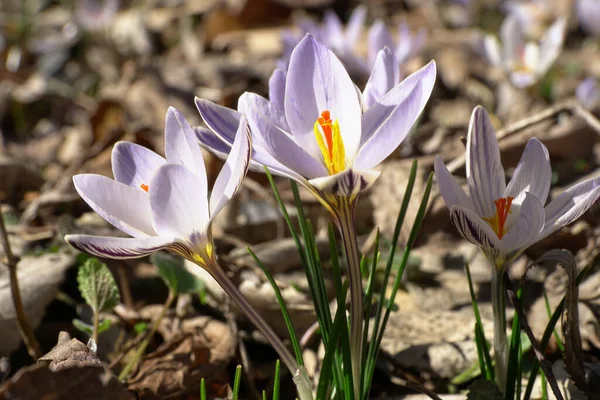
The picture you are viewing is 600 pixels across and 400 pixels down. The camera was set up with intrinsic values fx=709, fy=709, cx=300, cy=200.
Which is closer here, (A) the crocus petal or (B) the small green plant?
(A) the crocus petal

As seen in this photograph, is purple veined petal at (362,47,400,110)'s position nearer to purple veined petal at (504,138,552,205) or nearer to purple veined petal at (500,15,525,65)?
purple veined petal at (504,138,552,205)

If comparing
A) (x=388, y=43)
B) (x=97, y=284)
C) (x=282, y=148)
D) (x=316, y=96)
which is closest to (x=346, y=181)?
(x=282, y=148)

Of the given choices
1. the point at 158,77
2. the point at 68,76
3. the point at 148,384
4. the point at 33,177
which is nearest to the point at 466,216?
the point at 148,384

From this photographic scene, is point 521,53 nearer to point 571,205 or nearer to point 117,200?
point 571,205

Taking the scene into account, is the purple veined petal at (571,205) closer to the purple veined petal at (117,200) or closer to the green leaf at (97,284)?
the purple veined petal at (117,200)

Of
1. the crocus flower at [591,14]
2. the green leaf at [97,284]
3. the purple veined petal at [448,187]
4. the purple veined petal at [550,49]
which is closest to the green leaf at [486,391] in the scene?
the purple veined petal at [448,187]

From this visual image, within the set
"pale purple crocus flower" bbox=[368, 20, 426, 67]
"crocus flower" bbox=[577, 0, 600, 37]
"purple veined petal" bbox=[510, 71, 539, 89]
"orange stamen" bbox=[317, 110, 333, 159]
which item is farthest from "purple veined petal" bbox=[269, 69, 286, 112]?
"crocus flower" bbox=[577, 0, 600, 37]

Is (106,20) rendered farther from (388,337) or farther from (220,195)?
(220,195)
